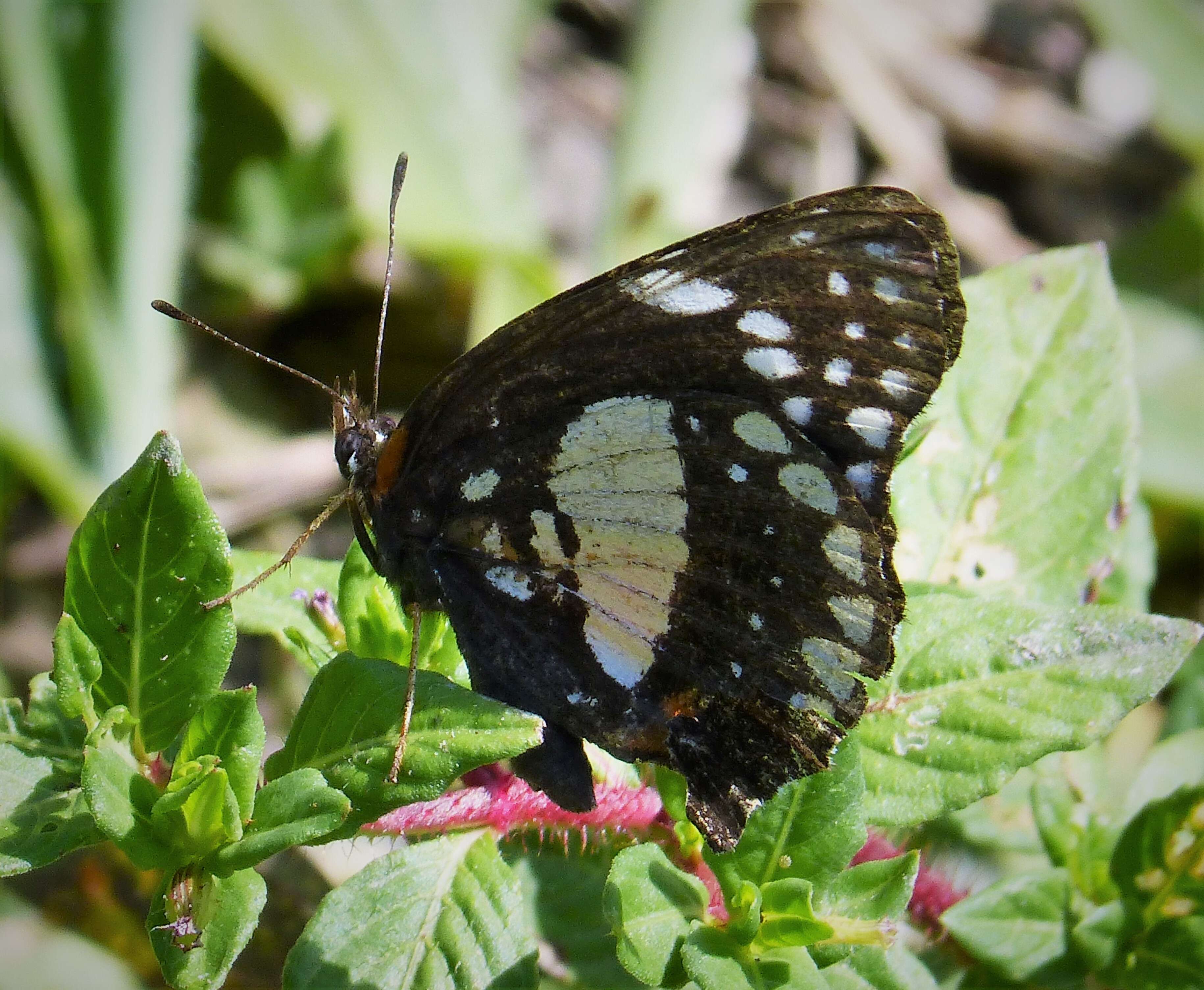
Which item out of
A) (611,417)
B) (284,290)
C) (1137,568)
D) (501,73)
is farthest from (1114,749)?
(501,73)

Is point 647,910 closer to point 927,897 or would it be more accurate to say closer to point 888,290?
point 927,897

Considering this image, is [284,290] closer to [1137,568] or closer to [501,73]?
[501,73]

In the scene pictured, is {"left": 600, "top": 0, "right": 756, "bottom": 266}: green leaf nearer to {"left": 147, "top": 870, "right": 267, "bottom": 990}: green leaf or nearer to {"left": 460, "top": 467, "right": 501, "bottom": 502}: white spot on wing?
{"left": 460, "top": 467, "right": 501, "bottom": 502}: white spot on wing

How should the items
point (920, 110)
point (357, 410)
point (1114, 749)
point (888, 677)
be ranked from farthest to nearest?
1. point (920, 110)
2. point (1114, 749)
3. point (357, 410)
4. point (888, 677)

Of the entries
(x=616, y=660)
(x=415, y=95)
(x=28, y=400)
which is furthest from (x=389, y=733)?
(x=415, y=95)

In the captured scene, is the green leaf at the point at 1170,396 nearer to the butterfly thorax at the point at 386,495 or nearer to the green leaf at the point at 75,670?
the butterfly thorax at the point at 386,495
